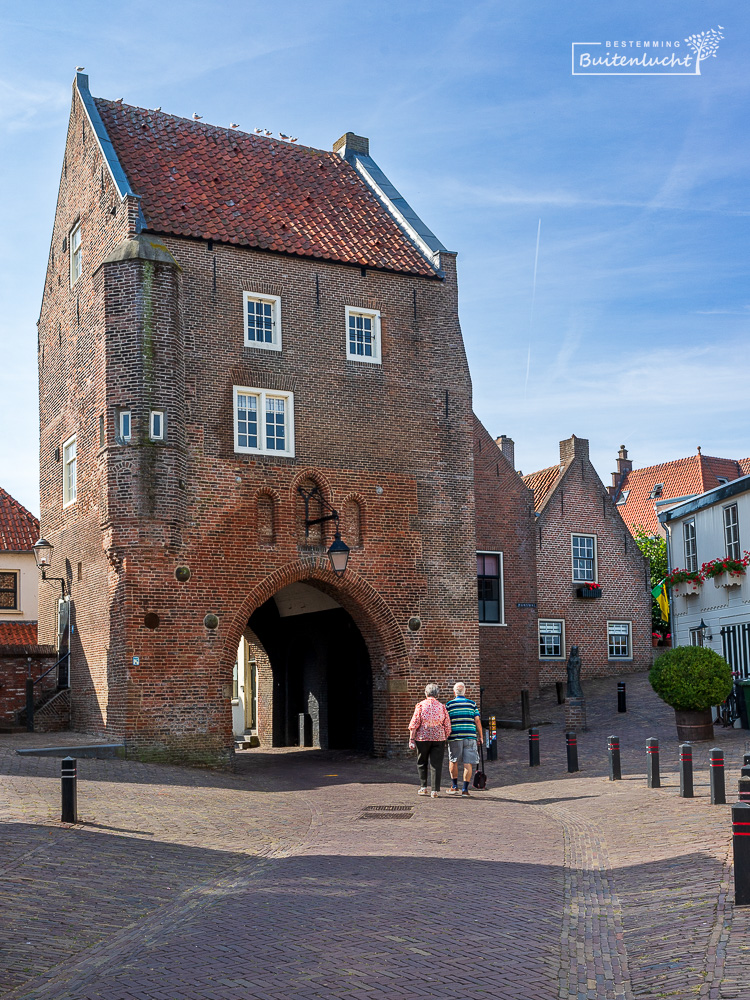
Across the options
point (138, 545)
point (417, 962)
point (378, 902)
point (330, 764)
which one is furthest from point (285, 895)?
point (330, 764)

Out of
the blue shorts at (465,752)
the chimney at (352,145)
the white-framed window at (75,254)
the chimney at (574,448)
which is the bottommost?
the blue shorts at (465,752)

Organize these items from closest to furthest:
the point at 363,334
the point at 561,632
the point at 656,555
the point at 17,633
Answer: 1. the point at 363,334
2. the point at 561,632
3. the point at 17,633
4. the point at 656,555

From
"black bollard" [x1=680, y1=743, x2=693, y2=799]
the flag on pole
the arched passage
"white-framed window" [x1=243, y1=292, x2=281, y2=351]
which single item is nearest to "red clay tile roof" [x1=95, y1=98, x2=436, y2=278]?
"white-framed window" [x1=243, y1=292, x2=281, y2=351]

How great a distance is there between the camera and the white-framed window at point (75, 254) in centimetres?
2475

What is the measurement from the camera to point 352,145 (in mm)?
28688

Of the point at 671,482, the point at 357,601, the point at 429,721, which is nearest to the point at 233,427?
the point at 357,601

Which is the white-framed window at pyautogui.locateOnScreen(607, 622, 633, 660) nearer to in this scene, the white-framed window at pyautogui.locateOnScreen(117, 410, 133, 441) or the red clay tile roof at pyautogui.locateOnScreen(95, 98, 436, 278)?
the red clay tile roof at pyautogui.locateOnScreen(95, 98, 436, 278)

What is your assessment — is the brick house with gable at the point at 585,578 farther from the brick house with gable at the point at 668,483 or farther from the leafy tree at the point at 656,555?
the brick house with gable at the point at 668,483

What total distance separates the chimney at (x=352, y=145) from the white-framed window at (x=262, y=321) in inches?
290

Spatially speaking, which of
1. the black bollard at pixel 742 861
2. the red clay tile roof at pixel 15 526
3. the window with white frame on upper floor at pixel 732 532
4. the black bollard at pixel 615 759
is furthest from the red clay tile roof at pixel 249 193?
the black bollard at pixel 742 861

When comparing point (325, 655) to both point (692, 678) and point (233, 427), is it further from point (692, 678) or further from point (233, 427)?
point (692, 678)

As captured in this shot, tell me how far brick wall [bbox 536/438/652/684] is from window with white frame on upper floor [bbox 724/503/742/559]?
7.42 meters

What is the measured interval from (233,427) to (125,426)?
2.29 m

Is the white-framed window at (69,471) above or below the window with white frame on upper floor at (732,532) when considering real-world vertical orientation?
above
